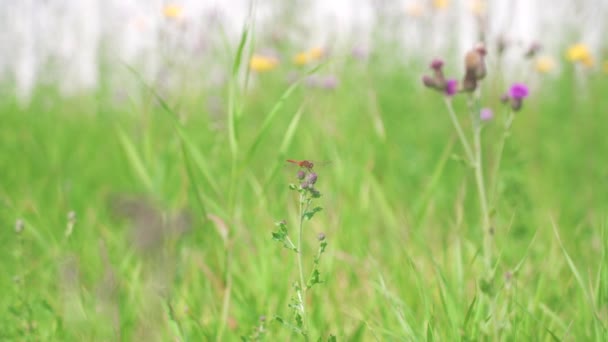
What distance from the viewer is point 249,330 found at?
4.50 feet

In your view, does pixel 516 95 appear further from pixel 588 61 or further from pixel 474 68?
pixel 588 61

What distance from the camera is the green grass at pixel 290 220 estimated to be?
1221 mm

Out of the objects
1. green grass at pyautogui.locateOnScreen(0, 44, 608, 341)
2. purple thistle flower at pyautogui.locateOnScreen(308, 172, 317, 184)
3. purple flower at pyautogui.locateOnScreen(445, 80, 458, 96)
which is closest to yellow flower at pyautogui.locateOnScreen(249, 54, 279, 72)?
green grass at pyautogui.locateOnScreen(0, 44, 608, 341)

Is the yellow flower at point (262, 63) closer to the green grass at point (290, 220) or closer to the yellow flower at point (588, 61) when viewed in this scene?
the green grass at point (290, 220)

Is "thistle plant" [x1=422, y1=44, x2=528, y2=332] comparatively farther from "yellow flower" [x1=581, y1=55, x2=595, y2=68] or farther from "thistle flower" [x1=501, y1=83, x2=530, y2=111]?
"yellow flower" [x1=581, y1=55, x2=595, y2=68]

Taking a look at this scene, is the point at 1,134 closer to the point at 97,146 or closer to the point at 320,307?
the point at 97,146

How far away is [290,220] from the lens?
2084mm

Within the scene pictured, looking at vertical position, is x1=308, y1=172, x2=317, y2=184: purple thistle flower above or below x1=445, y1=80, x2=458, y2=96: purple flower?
below

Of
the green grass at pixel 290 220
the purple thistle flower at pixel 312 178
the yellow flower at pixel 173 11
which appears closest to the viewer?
the purple thistle flower at pixel 312 178

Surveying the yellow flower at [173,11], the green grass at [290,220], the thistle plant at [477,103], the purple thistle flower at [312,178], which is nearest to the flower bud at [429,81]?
the thistle plant at [477,103]

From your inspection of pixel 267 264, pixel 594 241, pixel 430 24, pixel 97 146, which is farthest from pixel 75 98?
pixel 594 241

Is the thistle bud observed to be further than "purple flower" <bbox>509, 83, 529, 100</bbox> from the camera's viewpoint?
No

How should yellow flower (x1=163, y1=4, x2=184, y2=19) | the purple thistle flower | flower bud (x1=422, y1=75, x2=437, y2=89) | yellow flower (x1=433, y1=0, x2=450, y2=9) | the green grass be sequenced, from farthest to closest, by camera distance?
yellow flower (x1=433, y1=0, x2=450, y2=9), yellow flower (x1=163, y1=4, x2=184, y2=19), flower bud (x1=422, y1=75, x2=437, y2=89), the green grass, the purple thistle flower

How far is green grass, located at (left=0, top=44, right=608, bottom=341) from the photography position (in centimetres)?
122
